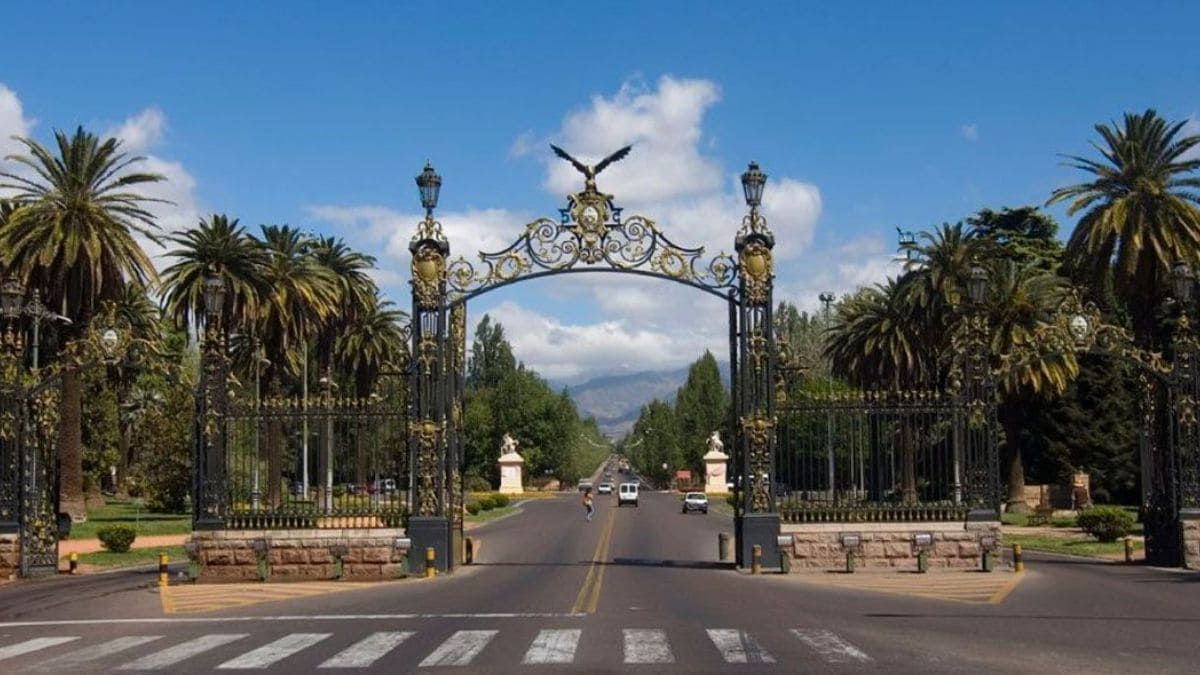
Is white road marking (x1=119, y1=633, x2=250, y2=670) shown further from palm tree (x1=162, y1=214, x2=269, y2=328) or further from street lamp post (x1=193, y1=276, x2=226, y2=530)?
palm tree (x1=162, y1=214, x2=269, y2=328)

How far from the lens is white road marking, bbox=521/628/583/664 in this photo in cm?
1480

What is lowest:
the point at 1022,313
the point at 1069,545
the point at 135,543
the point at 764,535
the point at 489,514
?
the point at 489,514

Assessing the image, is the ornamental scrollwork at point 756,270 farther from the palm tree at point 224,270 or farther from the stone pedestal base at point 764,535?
the palm tree at point 224,270

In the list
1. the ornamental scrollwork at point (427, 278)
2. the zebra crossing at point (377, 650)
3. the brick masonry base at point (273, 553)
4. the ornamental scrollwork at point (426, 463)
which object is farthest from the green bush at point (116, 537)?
the zebra crossing at point (377, 650)

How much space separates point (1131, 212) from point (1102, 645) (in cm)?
2804

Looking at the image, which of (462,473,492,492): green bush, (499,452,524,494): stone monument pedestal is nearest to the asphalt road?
(462,473,492,492): green bush

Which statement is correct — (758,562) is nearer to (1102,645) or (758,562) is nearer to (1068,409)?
(1102,645)

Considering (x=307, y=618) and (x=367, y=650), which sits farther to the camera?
(x=307, y=618)

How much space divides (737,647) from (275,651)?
5.35 meters

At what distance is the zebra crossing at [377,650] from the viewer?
48.1 ft

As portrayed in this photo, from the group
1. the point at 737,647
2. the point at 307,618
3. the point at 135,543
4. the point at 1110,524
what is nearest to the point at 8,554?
the point at 307,618

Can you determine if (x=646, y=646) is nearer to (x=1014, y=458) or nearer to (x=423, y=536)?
(x=423, y=536)

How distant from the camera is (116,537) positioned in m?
39.3

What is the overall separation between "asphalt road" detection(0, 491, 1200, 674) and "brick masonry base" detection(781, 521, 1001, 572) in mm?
1057
